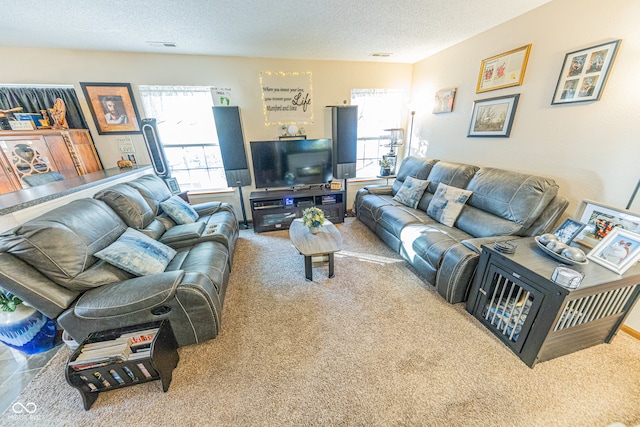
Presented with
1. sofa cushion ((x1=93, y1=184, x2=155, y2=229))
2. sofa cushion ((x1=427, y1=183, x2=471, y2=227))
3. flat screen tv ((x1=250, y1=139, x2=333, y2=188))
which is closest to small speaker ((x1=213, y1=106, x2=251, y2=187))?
flat screen tv ((x1=250, y1=139, x2=333, y2=188))

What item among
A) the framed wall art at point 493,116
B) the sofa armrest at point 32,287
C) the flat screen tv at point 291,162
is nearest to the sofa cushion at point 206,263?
the sofa armrest at point 32,287

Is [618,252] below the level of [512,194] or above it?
below

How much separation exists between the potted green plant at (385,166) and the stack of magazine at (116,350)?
364 cm

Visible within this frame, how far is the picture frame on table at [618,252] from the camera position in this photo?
125 centimetres

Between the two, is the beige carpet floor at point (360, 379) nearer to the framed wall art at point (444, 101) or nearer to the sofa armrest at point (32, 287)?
the sofa armrest at point (32, 287)

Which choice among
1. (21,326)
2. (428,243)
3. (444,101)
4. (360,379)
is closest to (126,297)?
(21,326)

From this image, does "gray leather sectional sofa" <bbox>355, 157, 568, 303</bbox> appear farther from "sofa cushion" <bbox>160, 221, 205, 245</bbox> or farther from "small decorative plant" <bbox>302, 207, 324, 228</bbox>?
"sofa cushion" <bbox>160, 221, 205, 245</bbox>

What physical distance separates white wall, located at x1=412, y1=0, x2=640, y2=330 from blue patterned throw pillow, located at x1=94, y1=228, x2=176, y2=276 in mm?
3455

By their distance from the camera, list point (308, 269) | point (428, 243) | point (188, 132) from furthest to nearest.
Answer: point (188, 132) → point (308, 269) → point (428, 243)

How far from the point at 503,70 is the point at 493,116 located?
0.45m

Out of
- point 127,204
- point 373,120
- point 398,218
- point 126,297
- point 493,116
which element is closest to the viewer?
point 126,297

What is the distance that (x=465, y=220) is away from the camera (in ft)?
7.50

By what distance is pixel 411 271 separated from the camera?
2344 mm

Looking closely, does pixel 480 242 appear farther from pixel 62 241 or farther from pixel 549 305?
pixel 62 241
